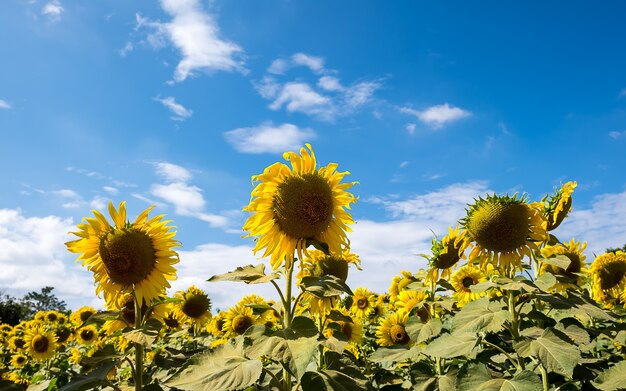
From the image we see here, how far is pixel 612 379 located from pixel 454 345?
3.71ft

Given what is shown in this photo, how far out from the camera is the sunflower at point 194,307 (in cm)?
727

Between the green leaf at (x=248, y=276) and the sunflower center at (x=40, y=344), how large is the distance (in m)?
8.91

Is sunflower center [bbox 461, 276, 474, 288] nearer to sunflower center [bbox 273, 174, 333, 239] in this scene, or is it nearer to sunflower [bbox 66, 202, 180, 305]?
sunflower center [bbox 273, 174, 333, 239]

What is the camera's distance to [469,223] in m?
4.40

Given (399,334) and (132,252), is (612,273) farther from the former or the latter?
(132,252)

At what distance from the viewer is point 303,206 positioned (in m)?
3.49

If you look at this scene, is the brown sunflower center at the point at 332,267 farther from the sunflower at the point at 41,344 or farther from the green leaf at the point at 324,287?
the sunflower at the point at 41,344

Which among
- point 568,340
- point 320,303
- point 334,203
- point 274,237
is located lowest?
point 568,340

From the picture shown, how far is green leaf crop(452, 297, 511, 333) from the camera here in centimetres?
348

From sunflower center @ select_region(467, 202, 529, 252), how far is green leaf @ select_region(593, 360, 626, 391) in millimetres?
1210

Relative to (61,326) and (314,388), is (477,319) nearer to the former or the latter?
(314,388)

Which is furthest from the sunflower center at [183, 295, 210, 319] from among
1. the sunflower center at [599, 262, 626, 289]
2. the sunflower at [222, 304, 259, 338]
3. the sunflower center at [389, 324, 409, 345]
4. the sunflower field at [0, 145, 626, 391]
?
the sunflower center at [599, 262, 626, 289]

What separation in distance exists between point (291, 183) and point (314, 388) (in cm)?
143

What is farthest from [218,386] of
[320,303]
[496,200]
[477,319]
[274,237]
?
[496,200]
